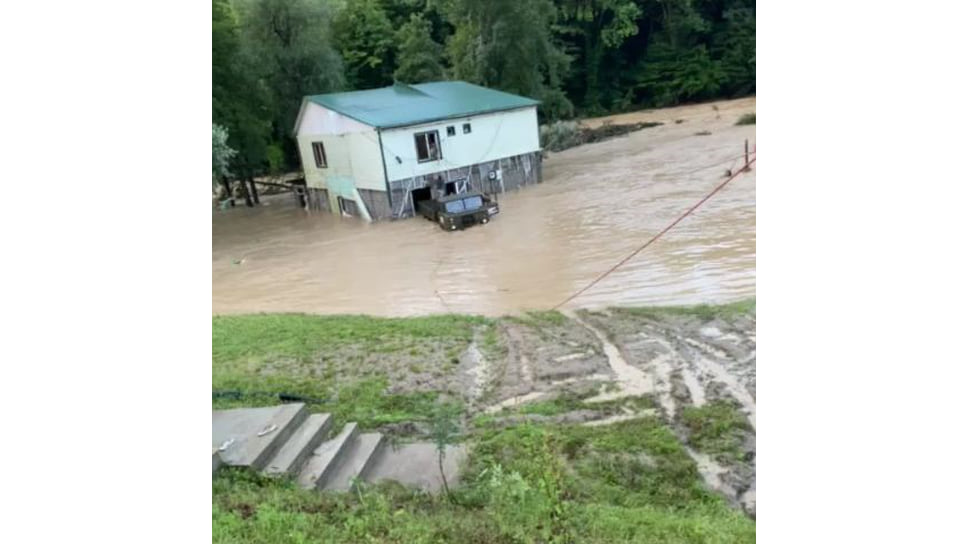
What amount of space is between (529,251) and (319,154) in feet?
31.1

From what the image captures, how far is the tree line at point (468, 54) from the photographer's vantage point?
21750mm

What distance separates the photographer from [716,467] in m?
5.20

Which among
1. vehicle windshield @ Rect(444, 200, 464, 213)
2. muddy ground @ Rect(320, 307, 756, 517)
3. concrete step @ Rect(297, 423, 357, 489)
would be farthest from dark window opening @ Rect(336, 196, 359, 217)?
concrete step @ Rect(297, 423, 357, 489)

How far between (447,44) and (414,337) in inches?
881

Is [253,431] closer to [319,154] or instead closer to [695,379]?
[695,379]

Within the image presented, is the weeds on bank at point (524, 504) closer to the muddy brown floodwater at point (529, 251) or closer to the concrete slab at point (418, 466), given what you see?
the concrete slab at point (418, 466)

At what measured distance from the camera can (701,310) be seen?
30.3ft

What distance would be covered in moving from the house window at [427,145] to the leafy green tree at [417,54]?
902 cm

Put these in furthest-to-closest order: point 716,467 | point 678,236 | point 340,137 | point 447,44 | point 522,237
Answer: point 447,44
point 340,137
point 522,237
point 678,236
point 716,467

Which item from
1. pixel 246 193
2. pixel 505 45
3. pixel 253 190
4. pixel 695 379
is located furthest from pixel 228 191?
pixel 695 379

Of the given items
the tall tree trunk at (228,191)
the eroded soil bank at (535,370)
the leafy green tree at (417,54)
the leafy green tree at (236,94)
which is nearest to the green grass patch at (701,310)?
the eroded soil bank at (535,370)

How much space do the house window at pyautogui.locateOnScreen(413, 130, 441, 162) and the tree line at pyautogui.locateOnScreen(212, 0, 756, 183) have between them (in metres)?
5.11

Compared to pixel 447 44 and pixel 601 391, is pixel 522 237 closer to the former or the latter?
pixel 601 391

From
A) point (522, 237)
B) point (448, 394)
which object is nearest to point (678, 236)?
point (522, 237)
